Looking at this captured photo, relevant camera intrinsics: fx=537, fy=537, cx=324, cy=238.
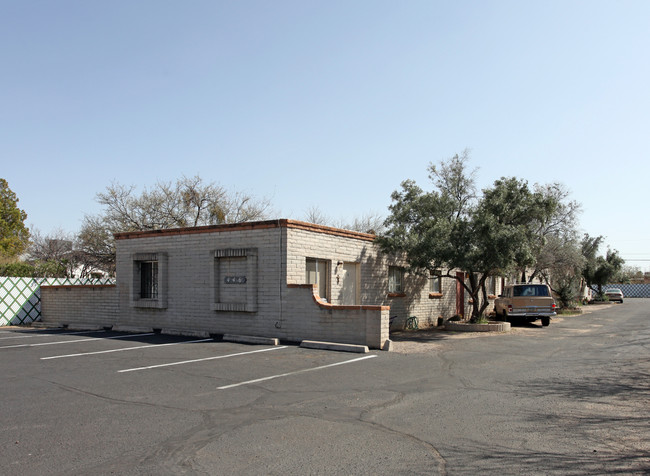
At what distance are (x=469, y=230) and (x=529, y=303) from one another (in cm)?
686

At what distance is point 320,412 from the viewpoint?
752cm

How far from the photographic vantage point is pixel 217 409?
25.1 feet

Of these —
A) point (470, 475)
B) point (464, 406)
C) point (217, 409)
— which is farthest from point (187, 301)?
point (470, 475)

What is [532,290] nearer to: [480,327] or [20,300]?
[480,327]

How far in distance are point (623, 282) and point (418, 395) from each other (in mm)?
85172

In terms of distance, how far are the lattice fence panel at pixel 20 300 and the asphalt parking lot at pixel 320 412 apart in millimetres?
9889

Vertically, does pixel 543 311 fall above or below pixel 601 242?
below

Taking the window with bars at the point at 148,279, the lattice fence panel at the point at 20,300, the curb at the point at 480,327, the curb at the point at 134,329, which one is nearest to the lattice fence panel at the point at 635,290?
the curb at the point at 480,327

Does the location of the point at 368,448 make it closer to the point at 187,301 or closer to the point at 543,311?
the point at 187,301

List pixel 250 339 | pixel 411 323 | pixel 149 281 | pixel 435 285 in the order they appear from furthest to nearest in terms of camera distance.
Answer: pixel 435 285
pixel 411 323
pixel 149 281
pixel 250 339

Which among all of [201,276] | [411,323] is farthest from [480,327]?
[201,276]

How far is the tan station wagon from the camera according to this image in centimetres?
2342

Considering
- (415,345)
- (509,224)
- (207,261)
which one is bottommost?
(415,345)

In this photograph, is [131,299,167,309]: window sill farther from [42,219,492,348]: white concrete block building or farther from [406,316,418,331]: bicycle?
[406,316,418,331]: bicycle
